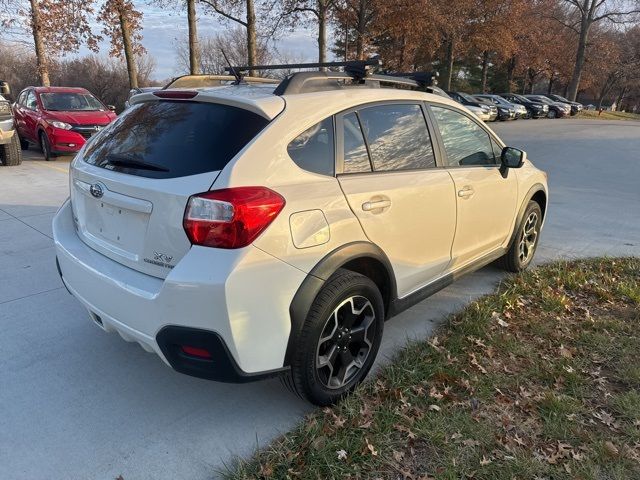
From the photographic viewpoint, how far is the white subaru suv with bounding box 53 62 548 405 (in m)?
2.26

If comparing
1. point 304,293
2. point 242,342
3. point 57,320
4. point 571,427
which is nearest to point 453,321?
point 571,427

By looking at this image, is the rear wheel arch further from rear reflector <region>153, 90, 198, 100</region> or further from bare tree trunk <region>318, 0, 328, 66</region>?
bare tree trunk <region>318, 0, 328, 66</region>

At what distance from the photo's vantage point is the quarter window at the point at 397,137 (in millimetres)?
3023

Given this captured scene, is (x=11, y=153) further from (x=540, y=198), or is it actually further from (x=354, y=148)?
(x=540, y=198)

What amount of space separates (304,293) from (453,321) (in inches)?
70.6

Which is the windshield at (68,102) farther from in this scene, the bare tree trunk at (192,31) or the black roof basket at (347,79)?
the black roof basket at (347,79)

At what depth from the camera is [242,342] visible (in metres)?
2.28

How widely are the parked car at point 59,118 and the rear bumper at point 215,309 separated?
29.3 ft

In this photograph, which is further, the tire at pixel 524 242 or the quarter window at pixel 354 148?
the tire at pixel 524 242

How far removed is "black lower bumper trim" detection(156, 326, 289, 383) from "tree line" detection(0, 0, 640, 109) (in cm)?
1882

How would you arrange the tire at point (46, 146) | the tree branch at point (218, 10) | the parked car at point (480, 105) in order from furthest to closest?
the parked car at point (480, 105) < the tree branch at point (218, 10) < the tire at point (46, 146)

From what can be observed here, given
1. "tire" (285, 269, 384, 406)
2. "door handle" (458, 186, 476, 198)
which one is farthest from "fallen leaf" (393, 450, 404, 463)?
"door handle" (458, 186, 476, 198)

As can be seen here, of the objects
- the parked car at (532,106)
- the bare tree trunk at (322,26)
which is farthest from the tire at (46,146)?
the parked car at (532,106)

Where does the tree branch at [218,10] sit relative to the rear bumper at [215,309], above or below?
above
